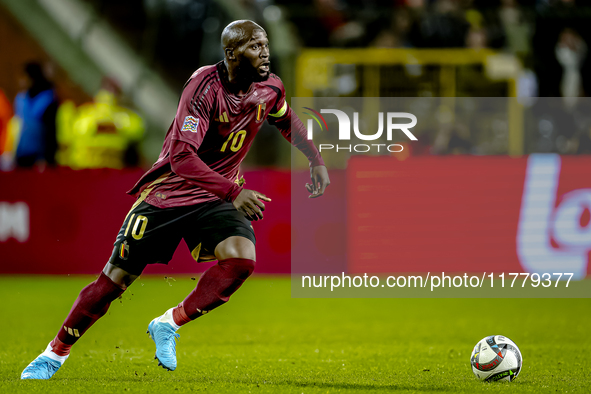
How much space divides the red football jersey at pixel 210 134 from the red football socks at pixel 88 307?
0.55m

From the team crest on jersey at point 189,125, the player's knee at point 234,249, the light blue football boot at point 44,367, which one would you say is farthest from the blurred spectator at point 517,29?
the light blue football boot at point 44,367

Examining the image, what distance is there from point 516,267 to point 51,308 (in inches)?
210

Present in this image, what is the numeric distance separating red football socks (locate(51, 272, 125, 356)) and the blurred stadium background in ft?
18.4

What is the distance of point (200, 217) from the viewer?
5086 millimetres

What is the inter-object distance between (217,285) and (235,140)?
34.2 inches

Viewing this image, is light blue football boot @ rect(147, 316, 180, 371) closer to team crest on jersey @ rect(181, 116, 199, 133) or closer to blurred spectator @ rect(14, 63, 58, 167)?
team crest on jersey @ rect(181, 116, 199, 133)

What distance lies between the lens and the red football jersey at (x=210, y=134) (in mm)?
4797

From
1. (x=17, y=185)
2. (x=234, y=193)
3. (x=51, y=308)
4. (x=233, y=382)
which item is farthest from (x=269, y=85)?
(x=17, y=185)

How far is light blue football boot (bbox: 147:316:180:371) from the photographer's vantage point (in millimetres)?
4953

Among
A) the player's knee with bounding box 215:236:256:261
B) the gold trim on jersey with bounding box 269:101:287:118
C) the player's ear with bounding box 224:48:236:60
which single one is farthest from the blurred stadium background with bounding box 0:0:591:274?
the player's ear with bounding box 224:48:236:60

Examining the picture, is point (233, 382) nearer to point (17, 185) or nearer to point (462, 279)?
point (462, 279)

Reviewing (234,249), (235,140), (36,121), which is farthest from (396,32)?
(234,249)

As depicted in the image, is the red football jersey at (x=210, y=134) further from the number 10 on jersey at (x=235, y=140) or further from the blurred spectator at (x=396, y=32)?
the blurred spectator at (x=396, y=32)

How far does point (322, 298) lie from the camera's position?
31.6 feet
